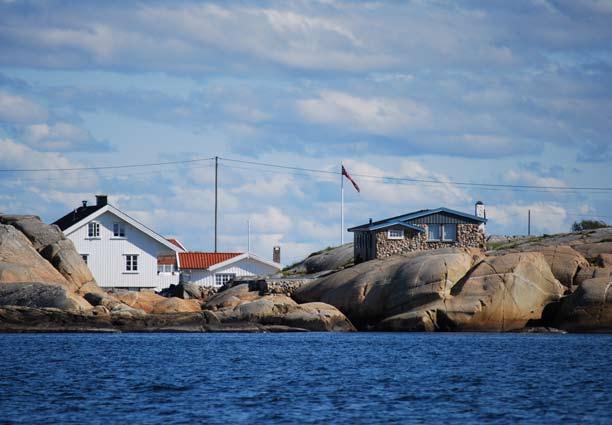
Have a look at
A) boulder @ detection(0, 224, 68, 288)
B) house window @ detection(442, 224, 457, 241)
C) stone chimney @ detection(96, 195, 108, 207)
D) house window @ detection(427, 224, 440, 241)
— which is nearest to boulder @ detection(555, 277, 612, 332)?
house window @ detection(442, 224, 457, 241)

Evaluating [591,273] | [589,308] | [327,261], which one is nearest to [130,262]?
[327,261]

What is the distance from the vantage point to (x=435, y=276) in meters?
52.4

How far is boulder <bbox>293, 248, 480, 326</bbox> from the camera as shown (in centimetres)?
5247

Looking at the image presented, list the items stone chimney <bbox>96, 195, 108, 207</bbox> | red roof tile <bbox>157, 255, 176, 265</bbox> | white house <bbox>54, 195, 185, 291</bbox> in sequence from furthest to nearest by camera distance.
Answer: red roof tile <bbox>157, 255, 176, 265</bbox> < stone chimney <bbox>96, 195, 108, 207</bbox> < white house <bbox>54, 195, 185, 291</bbox>

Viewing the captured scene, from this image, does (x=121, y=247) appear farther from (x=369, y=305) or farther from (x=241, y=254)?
(x=369, y=305)

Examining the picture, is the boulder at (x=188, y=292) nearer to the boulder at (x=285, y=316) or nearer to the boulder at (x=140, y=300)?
the boulder at (x=140, y=300)

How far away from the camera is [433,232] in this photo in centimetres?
6688

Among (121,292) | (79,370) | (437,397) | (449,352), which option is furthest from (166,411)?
(121,292)

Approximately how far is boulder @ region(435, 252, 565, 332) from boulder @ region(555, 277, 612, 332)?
1.30 meters

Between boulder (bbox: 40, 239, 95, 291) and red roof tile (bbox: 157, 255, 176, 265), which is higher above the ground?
red roof tile (bbox: 157, 255, 176, 265)

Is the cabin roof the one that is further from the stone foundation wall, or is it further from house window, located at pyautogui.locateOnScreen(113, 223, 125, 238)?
house window, located at pyautogui.locateOnScreen(113, 223, 125, 238)

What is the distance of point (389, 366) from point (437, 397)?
8.30 meters

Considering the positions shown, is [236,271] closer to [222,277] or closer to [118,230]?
[222,277]

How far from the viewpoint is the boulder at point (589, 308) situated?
49250 millimetres
